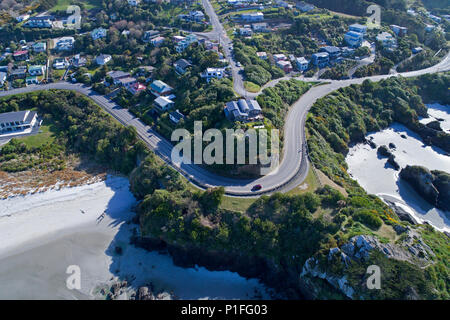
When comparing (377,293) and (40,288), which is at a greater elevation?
(377,293)

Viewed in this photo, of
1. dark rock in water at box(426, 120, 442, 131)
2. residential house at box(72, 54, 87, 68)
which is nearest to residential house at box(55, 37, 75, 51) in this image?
residential house at box(72, 54, 87, 68)

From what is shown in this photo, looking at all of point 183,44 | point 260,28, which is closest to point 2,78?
point 183,44

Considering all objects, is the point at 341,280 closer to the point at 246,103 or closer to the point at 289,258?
the point at 289,258

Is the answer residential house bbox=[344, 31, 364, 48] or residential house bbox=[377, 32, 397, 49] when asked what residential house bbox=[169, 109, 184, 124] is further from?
residential house bbox=[377, 32, 397, 49]

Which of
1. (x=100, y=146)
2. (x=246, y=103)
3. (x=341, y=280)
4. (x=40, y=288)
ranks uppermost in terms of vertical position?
(x=246, y=103)

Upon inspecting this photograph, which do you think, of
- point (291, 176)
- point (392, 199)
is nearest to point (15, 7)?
point (291, 176)

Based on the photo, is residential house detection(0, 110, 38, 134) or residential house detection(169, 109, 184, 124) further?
residential house detection(0, 110, 38, 134)
